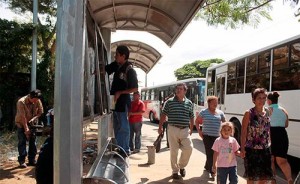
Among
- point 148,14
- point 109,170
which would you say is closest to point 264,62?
point 148,14

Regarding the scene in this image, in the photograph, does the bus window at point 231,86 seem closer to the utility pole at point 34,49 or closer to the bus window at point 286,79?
the bus window at point 286,79

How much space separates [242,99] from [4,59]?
10091mm

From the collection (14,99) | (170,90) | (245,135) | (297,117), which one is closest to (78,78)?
(245,135)

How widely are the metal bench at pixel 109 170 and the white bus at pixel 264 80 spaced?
4.81m

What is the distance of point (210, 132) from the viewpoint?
7164 mm

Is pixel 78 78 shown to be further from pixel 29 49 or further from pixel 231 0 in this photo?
pixel 29 49

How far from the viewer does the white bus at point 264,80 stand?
8.16m

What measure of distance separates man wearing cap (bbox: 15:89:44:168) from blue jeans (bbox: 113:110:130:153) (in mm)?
3450

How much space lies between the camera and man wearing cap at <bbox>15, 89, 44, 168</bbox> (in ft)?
25.8

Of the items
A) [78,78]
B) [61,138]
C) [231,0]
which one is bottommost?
[61,138]

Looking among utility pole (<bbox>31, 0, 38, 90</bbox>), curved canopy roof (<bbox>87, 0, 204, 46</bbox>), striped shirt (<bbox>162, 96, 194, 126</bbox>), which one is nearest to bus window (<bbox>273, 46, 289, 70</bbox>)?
curved canopy roof (<bbox>87, 0, 204, 46</bbox>)

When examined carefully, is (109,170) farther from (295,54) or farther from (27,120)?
(295,54)

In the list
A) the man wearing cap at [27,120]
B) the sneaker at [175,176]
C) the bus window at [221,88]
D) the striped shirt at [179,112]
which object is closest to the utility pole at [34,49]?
the man wearing cap at [27,120]

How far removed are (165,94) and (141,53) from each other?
12.2 meters
